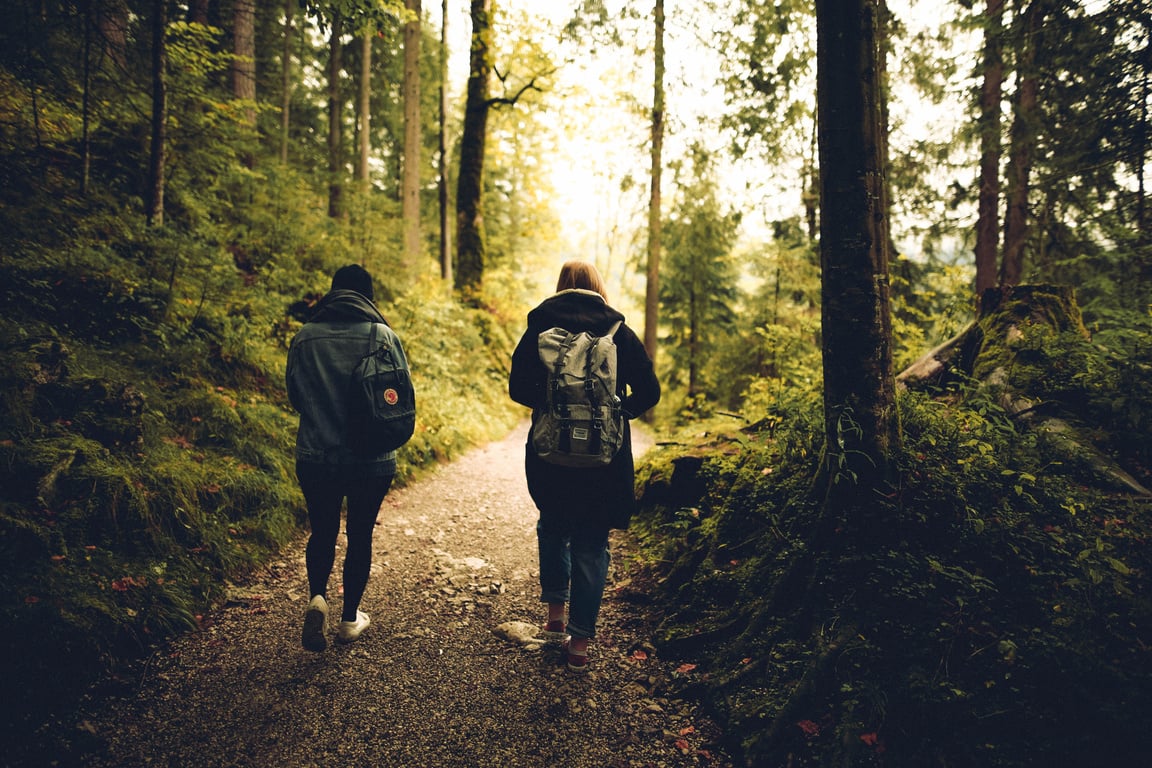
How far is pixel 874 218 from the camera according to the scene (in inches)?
119

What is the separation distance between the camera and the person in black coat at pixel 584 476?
10.8 ft

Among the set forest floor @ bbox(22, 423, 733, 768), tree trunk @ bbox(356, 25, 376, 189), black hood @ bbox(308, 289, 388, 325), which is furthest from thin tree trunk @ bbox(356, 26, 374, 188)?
forest floor @ bbox(22, 423, 733, 768)

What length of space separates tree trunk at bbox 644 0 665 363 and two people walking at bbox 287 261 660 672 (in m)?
9.63

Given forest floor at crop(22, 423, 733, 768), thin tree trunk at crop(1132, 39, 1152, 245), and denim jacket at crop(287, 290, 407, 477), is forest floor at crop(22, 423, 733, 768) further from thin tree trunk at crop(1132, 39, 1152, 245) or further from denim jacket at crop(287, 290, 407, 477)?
thin tree trunk at crop(1132, 39, 1152, 245)

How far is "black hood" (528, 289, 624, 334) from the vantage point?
3305 millimetres

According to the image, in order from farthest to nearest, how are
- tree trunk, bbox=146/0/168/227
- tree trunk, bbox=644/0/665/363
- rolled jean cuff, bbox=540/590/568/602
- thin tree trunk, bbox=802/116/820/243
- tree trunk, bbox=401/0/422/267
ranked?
tree trunk, bbox=401/0/422/267 < tree trunk, bbox=644/0/665/363 < thin tree trunk, bbox=802/116/820/243 < tree trunk, bbox=146/0/168/227 < rolled jean cuff, bbox=540/590/568/602

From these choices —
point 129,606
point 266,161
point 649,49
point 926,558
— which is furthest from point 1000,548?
point 266,161

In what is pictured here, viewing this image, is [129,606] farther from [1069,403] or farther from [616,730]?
[1069,403]

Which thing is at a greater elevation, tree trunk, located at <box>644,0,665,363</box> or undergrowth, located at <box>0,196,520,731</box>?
tree trunk, located at <box>644,0,665,363</box>

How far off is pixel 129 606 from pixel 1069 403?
248 inches

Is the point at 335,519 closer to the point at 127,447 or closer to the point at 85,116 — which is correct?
the point at 127,447

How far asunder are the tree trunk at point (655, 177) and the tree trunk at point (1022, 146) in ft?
22.7

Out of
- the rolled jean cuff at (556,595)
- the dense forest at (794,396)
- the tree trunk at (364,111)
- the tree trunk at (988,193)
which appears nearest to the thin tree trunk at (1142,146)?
the dense forest at (794,396)

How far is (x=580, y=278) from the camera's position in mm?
3494
